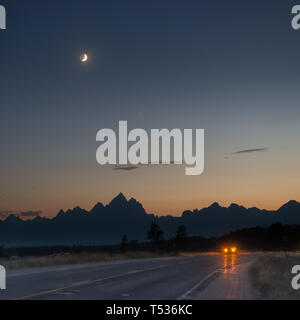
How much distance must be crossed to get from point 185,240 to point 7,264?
333 feet

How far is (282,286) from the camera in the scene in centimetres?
2172

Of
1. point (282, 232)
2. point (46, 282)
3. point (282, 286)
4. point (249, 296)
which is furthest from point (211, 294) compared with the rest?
point (282, 232)
